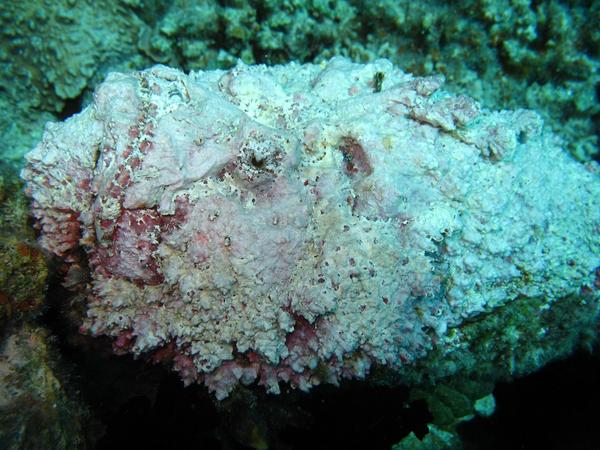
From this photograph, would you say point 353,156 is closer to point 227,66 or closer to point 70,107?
point 227,66

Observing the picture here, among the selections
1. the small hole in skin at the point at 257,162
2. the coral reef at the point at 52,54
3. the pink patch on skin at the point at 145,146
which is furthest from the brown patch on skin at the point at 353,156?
the coral reef at the point at 52,54

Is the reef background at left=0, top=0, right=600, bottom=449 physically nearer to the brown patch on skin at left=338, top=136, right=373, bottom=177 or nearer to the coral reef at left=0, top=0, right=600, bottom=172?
the coral reef at left=0, top=0, right=600, bottom=172

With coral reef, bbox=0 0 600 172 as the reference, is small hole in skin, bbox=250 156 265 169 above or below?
below

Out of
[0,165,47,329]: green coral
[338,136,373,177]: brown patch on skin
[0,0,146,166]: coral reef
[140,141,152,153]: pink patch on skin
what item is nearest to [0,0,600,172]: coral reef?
[0,0,146,166]: coral reef

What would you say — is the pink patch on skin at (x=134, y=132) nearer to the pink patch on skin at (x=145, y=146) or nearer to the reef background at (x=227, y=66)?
the pink patch on skin at (x=145, y=146)

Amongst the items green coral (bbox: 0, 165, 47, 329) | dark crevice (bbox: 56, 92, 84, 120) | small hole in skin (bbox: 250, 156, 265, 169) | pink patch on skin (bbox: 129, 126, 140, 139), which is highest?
dark crevice (bbox: 56, 92, 84, 120)

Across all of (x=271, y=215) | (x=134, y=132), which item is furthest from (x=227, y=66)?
(x=271, y=215)

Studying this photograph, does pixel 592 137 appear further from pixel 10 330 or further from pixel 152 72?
pixel 10 330
